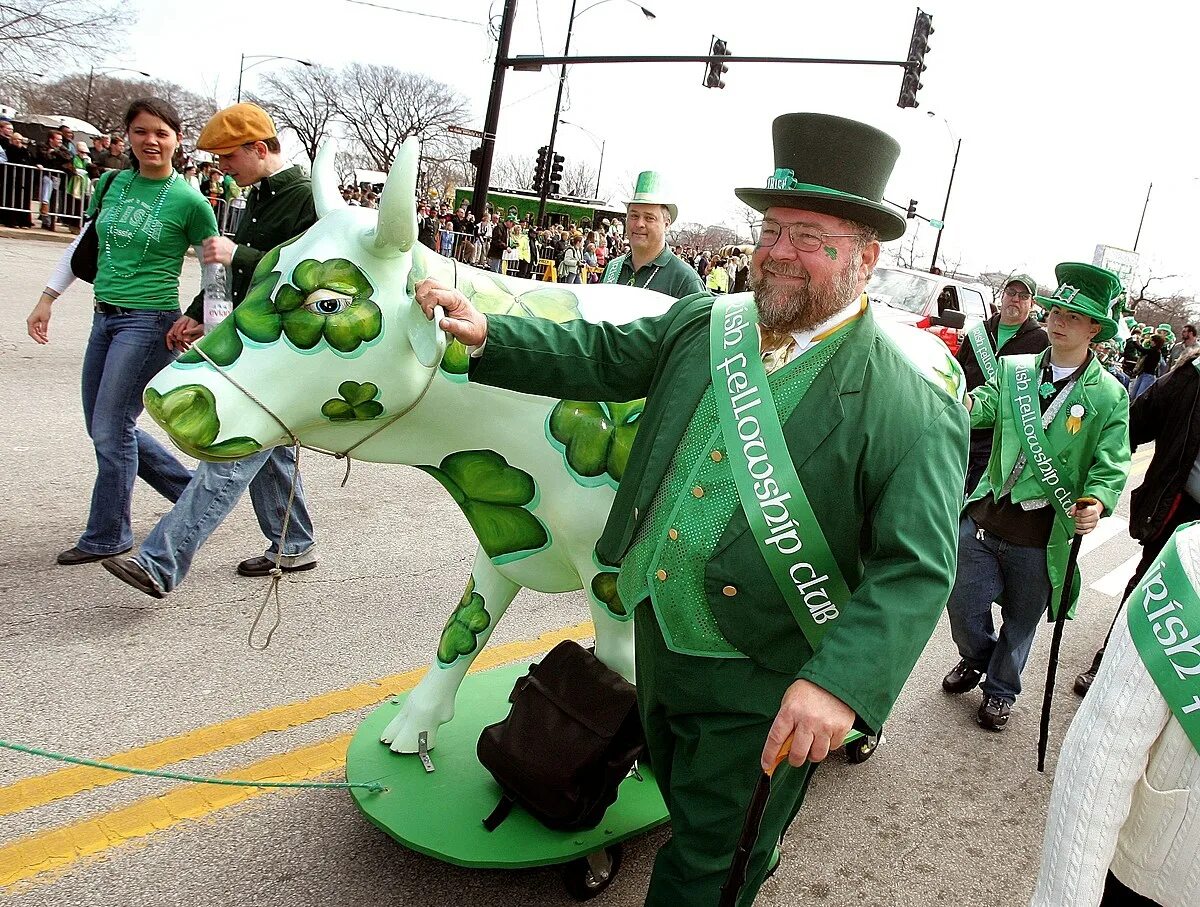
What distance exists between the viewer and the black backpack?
264 centimetres

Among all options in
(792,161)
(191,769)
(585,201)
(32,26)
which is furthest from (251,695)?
(585,201)

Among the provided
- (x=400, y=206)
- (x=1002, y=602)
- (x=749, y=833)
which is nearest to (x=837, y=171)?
(x=400, y=206)

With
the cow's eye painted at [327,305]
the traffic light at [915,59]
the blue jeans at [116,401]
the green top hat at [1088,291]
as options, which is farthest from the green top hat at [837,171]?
the traffic light at [915,59]

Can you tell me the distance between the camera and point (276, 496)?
4.61 m

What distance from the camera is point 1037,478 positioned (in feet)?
13.3

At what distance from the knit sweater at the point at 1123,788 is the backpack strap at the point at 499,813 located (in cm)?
156

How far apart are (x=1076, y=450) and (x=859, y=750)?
60.1 inches

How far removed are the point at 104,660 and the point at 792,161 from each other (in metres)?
3.10

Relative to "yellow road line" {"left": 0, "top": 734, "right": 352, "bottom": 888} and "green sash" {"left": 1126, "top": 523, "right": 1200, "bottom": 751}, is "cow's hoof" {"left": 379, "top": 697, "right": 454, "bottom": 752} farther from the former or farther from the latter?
"green sash" {"left": 1126, "top": 523, "right": 1200, "bottom": 751}

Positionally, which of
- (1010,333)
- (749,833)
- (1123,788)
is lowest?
(749,833)

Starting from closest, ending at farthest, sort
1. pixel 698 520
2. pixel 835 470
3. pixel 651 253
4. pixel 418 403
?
pixel 835 470 < pixel 698 520 < pixel 418 403 < pixel 651 253

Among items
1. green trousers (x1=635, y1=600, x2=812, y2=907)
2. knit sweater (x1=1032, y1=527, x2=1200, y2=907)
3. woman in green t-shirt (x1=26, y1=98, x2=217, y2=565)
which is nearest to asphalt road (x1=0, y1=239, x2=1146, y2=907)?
woman in green t-shirt (x1=26, y1=98, x2=217, y2=565)

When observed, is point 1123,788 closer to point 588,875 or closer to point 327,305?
point 588,875

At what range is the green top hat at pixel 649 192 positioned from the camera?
16.0ft
